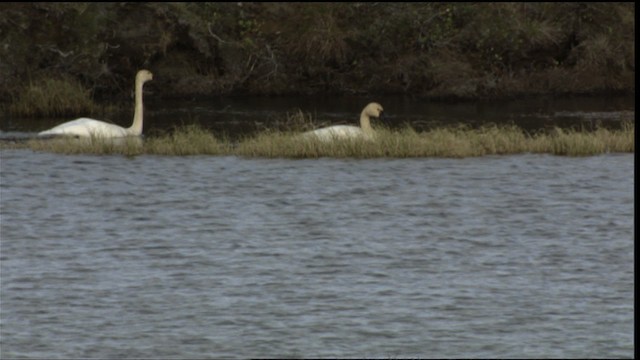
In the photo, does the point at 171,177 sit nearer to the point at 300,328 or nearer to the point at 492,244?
the point at 492,244

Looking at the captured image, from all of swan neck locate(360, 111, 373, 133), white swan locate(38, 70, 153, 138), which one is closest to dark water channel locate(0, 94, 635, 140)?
white swan locate(38, 70, 153, 138)

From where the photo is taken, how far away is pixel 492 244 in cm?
1842

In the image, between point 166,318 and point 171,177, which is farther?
point 171,177

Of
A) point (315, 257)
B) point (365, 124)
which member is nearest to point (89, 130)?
point (365, 124)

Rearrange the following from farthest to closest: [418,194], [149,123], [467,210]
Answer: [149,123]
[418,194]
[467,210]

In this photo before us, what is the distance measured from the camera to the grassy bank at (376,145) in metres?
25.9

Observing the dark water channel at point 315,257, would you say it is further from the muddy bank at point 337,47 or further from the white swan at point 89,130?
the muddy bank at point 337,47

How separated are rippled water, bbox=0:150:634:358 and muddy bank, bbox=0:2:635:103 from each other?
11431 mm

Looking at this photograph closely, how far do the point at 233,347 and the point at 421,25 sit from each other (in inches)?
1059

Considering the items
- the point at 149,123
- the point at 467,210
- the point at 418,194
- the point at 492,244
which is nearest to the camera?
the point at 492,244

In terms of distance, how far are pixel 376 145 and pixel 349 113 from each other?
321 inches

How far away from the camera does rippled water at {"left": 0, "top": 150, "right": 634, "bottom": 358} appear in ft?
43.4

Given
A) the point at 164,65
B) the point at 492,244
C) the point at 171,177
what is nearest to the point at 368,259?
the point at 492,244

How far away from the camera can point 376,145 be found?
85.3 feet
